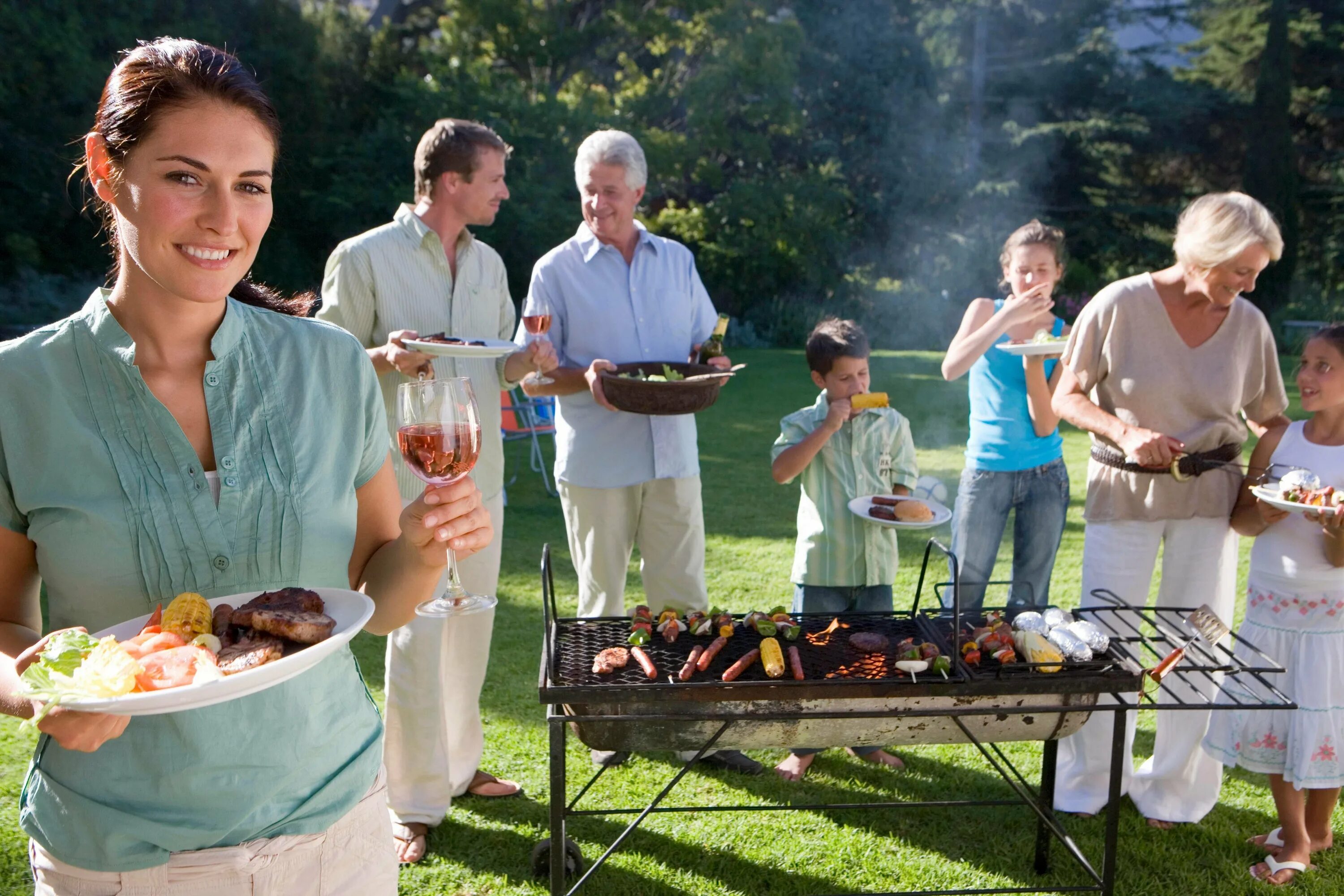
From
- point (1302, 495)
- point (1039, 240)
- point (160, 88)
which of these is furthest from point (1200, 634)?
point (160, 88)

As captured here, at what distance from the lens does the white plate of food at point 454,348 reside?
133 inches

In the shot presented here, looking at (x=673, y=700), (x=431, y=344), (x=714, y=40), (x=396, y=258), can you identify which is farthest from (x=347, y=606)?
(x=714, y=40)

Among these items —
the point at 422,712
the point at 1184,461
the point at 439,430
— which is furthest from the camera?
the point at 422,712

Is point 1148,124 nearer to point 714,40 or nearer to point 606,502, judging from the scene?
point 714,40

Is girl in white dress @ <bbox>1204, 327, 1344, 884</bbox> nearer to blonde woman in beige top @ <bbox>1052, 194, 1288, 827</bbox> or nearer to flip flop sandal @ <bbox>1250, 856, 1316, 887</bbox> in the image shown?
flip flop sandal @ <bbox>1250, 856, 1316, 887</bbox>

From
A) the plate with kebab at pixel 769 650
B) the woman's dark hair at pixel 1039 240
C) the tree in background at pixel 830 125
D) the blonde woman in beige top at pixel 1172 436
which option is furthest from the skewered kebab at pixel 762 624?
the tree in background at pixel 830 125

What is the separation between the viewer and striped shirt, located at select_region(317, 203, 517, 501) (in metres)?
3.73

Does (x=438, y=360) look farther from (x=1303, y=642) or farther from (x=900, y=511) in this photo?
(x=1303, y=642)

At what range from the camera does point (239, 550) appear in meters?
1.66

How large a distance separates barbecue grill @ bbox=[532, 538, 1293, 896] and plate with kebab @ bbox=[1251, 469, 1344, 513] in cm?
55

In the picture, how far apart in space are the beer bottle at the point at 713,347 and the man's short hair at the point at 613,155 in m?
0.73

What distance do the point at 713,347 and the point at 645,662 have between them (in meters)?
1.97

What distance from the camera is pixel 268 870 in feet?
5.43

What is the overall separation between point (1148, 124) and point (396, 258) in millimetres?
27958
